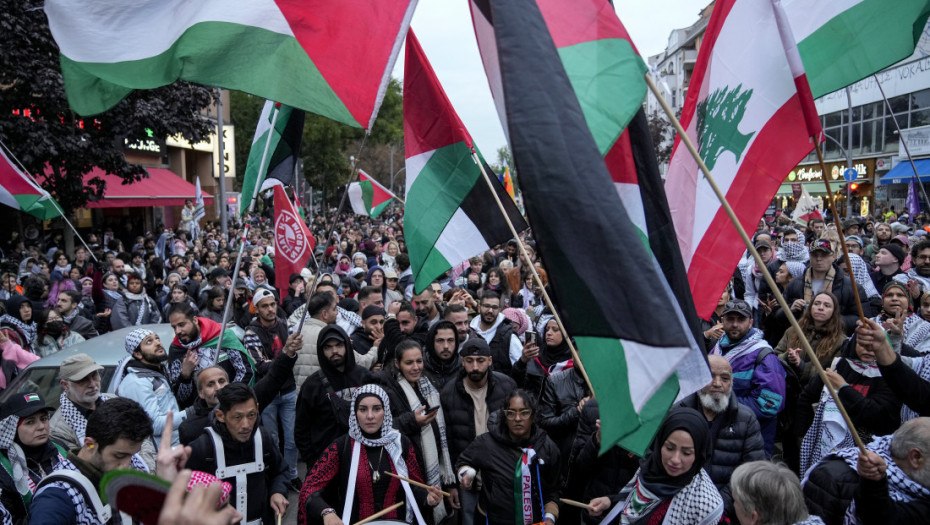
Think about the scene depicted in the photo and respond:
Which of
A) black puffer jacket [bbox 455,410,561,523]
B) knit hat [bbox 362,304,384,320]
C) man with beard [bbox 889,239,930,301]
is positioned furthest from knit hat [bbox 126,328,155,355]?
man with beard [bbox 889,239,930,301]

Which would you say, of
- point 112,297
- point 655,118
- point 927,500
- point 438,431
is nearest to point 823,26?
point 927,500

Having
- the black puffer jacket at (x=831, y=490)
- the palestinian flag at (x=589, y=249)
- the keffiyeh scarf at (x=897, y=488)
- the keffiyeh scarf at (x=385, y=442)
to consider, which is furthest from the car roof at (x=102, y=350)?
the keffiyeh scarf at (x=897, y=488)

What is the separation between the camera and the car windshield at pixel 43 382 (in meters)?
5.91

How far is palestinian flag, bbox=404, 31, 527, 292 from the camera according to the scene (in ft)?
16.4

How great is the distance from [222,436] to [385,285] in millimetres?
6030

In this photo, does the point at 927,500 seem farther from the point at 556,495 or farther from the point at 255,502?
the point at 255,502

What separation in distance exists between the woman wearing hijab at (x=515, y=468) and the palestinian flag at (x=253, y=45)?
6.56 feet

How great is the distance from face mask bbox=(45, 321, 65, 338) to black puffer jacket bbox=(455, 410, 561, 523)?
5464 mm

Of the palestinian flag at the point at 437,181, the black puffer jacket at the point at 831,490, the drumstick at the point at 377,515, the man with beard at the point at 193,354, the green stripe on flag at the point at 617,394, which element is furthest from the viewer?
the man with beard at the point at 193,354

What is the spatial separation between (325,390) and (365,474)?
1.43m

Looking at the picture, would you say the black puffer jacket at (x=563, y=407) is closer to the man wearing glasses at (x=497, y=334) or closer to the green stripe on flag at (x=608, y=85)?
the man wearing glasses at (x=497, y=334)

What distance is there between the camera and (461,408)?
4980 mm

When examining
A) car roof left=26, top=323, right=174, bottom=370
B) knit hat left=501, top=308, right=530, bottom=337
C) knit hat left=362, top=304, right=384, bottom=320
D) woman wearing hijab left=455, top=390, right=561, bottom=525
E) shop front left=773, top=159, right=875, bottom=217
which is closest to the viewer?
woman wearing hijab left=455, top=390, right=561, bottom=525

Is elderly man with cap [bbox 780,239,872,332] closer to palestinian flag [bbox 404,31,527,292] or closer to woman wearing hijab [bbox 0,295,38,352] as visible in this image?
palestinian flag [bbox 404,31,527,292]
